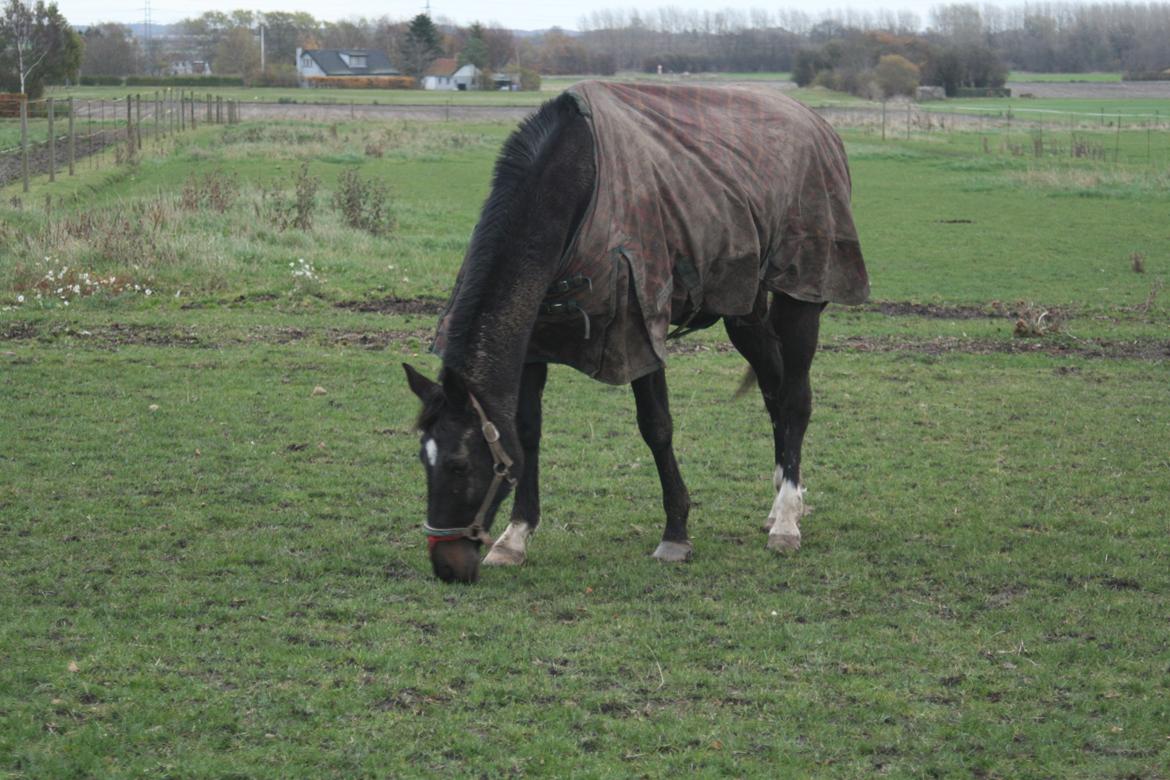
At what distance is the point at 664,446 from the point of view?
5859 mm

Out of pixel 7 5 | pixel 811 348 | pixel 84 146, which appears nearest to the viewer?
pixel 811 348

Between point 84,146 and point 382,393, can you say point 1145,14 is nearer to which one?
point 84,146

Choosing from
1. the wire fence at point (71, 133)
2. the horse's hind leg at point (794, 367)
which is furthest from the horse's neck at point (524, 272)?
the wire fence at point (71, 133)

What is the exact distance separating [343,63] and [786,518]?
118 m

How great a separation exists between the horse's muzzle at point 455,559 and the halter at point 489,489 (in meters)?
0.03

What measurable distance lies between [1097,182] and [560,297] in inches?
1023

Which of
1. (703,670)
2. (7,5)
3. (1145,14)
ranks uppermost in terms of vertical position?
(1145,14)

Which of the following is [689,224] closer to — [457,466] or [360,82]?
[457,466]

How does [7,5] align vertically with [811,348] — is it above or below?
above

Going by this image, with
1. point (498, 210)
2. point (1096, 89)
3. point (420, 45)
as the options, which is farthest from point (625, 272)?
point (420, 45)

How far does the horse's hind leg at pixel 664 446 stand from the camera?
581 centimetres

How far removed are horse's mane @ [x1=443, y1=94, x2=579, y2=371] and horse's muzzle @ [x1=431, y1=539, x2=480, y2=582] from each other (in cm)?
74

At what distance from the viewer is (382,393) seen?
9227 millimetres

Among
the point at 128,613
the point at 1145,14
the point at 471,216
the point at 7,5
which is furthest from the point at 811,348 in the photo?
the point at 1145,14
